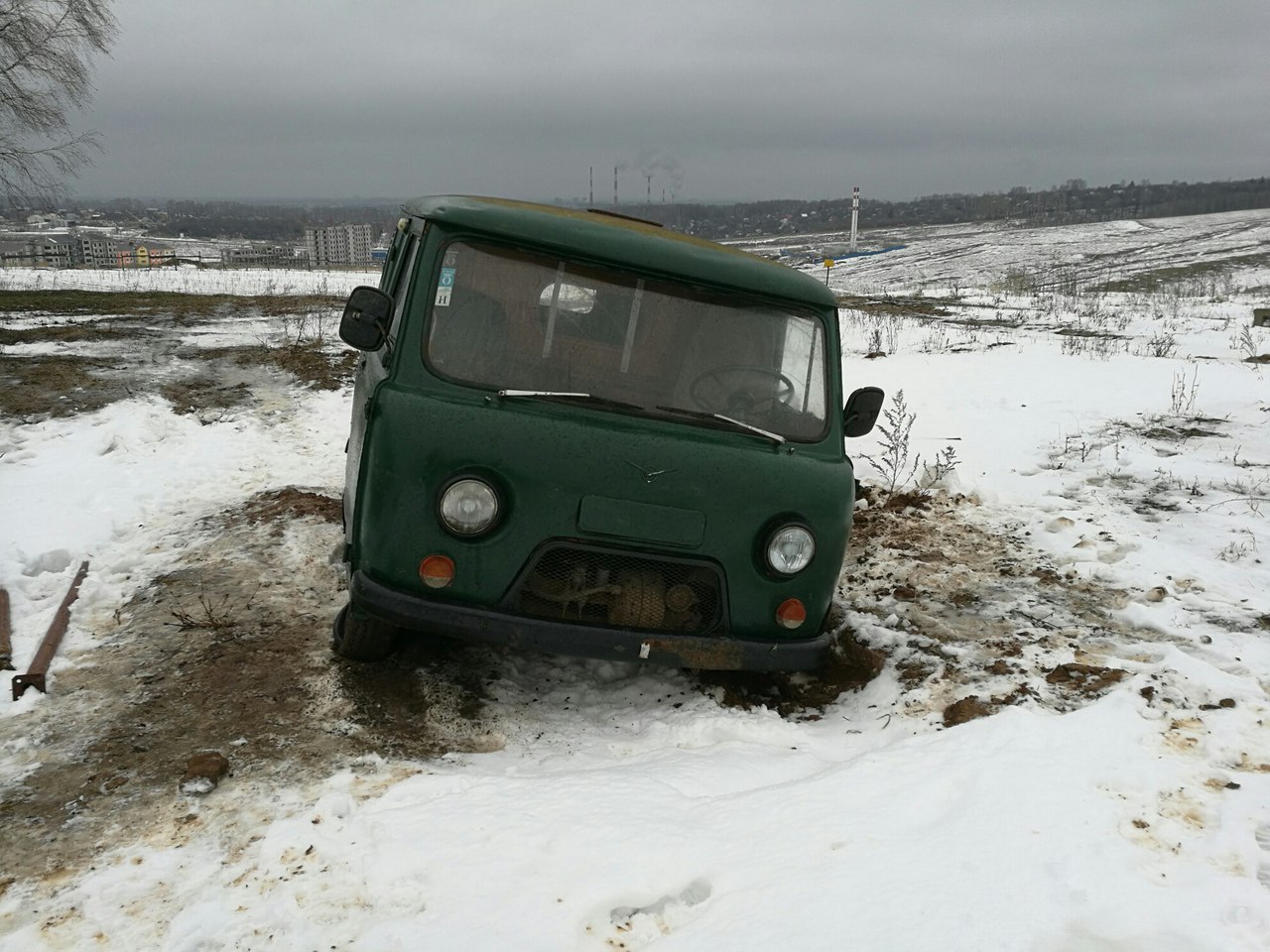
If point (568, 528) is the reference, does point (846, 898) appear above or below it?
below

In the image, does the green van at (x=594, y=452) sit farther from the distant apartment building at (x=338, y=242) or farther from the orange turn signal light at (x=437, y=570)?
the distant apartment building at (x=338, y=242)

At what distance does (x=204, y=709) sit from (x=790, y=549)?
7.87 feet

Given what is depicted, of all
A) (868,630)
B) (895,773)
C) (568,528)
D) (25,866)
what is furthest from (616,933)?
(868,630)

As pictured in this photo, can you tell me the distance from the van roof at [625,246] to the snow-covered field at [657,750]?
1.78 m

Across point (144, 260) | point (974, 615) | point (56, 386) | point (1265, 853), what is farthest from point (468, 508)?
point (144, 260)

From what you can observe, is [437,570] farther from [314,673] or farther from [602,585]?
[314,673]

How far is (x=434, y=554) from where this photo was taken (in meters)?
3.15

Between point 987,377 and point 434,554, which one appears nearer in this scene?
point 434,554

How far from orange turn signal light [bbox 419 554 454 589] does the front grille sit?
248 mm

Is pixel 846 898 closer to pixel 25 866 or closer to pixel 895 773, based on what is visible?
pixel 895 773

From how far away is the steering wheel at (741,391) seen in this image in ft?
11.5

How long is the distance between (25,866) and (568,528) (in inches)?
74.2

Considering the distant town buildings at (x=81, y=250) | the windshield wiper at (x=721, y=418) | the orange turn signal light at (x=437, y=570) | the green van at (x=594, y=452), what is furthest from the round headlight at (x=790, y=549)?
the distant town buildings at (x=81, y=250)

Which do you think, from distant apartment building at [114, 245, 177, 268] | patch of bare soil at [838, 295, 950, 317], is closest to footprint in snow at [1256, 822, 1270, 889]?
patch of bare soil at [838, 295, 950, 317]
